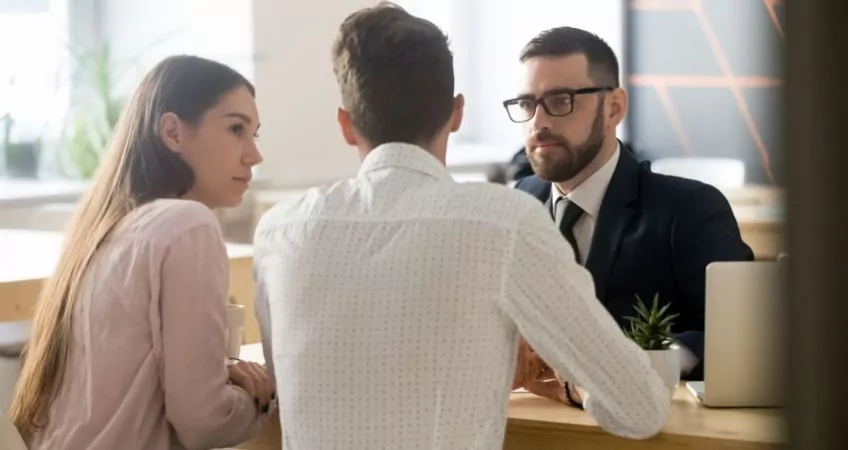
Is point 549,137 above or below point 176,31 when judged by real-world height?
below

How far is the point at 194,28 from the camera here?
495cm

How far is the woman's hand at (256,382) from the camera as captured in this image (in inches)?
70.1

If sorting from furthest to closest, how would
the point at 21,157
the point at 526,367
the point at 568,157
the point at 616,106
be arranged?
1. the point at 21,157
2. the point at 616,106
3. the point at 568,157
4. the point at 526,367

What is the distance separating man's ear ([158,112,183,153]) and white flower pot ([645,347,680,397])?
773mm

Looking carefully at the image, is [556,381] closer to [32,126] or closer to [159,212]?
[159,212]

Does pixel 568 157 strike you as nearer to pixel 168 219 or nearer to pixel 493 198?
pixel 168 219

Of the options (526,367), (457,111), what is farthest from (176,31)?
(457,111)

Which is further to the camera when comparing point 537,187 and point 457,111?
point 537,187

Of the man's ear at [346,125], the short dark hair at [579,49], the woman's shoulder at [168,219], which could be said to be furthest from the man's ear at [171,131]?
the short dark hair at [579,49]

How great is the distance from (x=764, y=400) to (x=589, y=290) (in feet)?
3.36

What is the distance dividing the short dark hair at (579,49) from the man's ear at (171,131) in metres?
0.84

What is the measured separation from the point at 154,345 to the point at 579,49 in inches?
44.2

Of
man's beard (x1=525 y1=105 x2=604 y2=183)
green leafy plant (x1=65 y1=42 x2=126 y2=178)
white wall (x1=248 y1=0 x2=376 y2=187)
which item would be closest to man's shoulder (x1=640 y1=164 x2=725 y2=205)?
man's beard (x1=525 y1=105 x2=604 y2=183)

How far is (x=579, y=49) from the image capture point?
2473 millimetres
